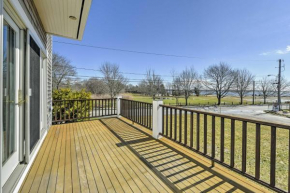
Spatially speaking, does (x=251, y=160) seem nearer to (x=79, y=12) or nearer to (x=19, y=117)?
(x=19, y=117)

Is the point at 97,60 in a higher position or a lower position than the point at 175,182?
higher

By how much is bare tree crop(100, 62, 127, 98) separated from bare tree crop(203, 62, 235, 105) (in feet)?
57.1

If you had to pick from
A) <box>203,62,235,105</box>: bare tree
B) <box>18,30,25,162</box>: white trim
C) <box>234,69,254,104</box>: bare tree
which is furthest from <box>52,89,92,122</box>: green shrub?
<box>234,69,254,104</box>: bare tree

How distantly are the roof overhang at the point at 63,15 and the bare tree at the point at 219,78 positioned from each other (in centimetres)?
2730

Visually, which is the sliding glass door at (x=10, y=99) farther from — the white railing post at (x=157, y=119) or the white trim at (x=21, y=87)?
the white railing post at (x=157, y=119)

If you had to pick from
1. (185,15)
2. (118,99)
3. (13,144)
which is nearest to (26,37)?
(13,144)

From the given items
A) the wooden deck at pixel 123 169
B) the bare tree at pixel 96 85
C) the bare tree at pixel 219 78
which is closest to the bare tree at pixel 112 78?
the bare tree at pixel 96 85

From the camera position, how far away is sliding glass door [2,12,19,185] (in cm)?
144

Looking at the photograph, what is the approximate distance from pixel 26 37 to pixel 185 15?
11.3m

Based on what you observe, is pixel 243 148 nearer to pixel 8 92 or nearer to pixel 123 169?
pixel 123 169

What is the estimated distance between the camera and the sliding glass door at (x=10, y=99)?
1.44 meters

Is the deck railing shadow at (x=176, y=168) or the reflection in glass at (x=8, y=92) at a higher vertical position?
the reflection in glass at (x=8, y=92)

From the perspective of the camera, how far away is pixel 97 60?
19.9 m

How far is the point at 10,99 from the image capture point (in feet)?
5.14
